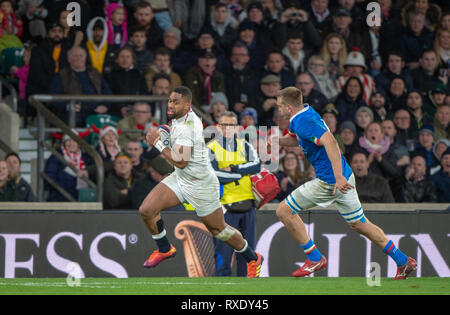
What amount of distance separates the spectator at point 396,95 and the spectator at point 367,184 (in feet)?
7.64

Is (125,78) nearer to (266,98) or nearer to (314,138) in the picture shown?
(266,98)

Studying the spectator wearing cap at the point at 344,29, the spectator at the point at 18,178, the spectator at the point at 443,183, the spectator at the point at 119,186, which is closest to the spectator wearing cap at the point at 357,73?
the spectator wearing cap at the point at 344,29

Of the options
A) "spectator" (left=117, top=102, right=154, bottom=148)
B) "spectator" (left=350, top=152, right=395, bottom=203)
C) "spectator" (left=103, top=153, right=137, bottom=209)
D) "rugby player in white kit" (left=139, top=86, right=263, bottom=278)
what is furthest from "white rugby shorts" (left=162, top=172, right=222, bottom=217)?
"spectator" (left=350, top=152, right=395, bottom=203)

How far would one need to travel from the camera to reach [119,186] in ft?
41.7

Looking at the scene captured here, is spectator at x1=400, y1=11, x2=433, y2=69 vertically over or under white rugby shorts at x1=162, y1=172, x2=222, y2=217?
over

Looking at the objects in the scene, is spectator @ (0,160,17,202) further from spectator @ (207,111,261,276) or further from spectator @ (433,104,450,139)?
spectator @ (433,104,450,139)

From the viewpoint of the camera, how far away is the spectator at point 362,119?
577 inches

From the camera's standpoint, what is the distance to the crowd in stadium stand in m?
13.3

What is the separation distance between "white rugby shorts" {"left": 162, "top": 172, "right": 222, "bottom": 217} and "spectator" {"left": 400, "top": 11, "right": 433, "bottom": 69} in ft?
25.1

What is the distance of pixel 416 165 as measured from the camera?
14.0 meters

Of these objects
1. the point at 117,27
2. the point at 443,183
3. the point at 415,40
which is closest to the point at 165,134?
the point at 117,27

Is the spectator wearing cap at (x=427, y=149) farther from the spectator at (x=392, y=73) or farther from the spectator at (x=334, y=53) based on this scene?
the spectator at (x=334, y=53)

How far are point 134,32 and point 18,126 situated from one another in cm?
230
